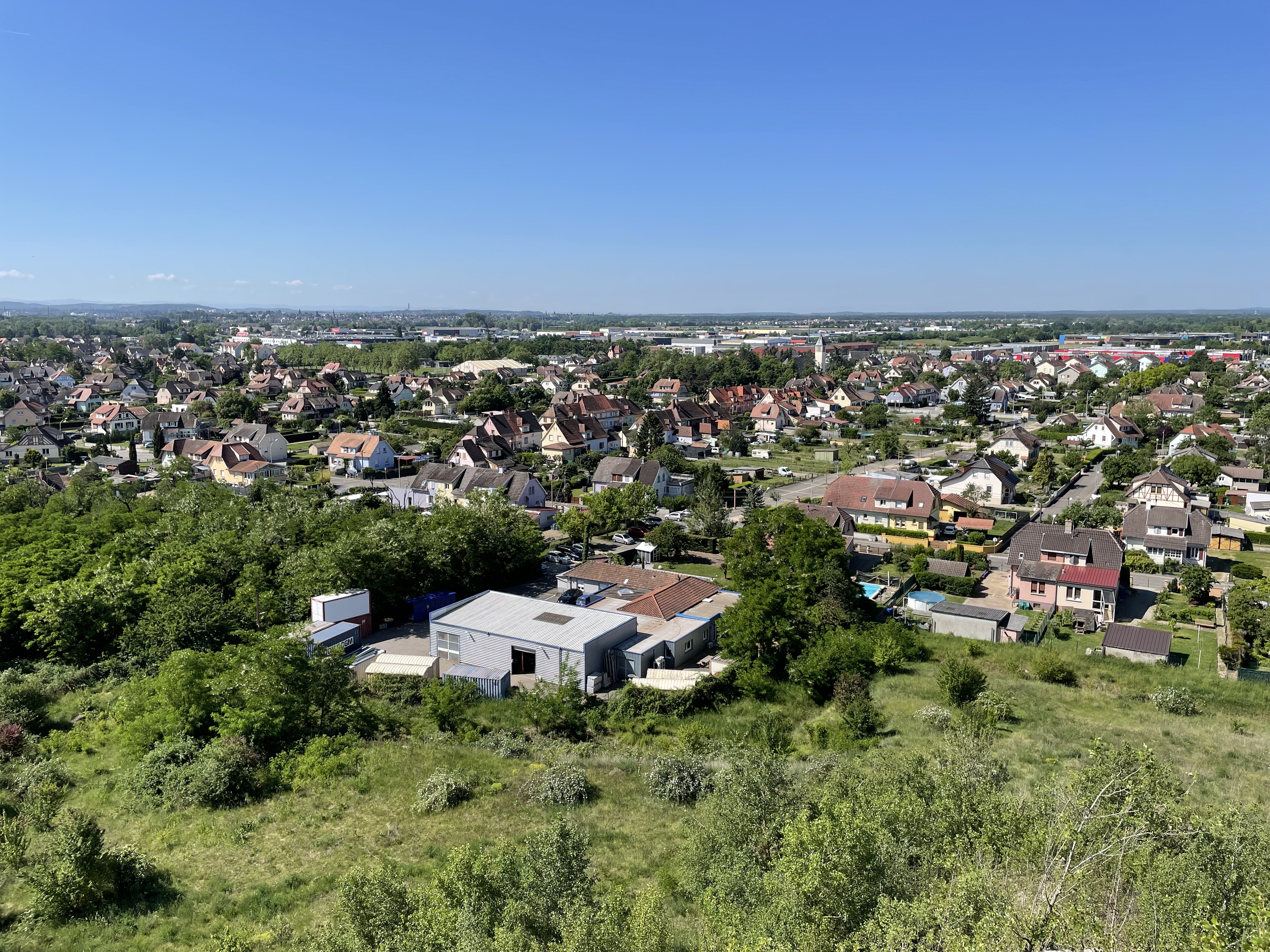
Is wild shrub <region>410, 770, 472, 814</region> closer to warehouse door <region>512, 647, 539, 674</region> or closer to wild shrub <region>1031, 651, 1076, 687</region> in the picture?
warehouse door <region>512, 647, 539, 674</region>

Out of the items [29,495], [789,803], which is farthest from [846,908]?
[29,495]

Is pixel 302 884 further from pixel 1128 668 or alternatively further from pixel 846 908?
pixel 1128 668

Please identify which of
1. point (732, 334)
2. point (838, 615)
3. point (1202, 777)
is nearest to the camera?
point (1202, 777)

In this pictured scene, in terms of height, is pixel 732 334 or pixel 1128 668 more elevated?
pixel 732 334

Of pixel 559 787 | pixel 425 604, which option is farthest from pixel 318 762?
pixel 425 604

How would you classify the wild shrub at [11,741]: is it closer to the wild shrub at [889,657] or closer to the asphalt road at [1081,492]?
the wild shrub at [889,657]

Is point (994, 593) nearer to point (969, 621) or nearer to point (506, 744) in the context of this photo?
point (969, 621)
